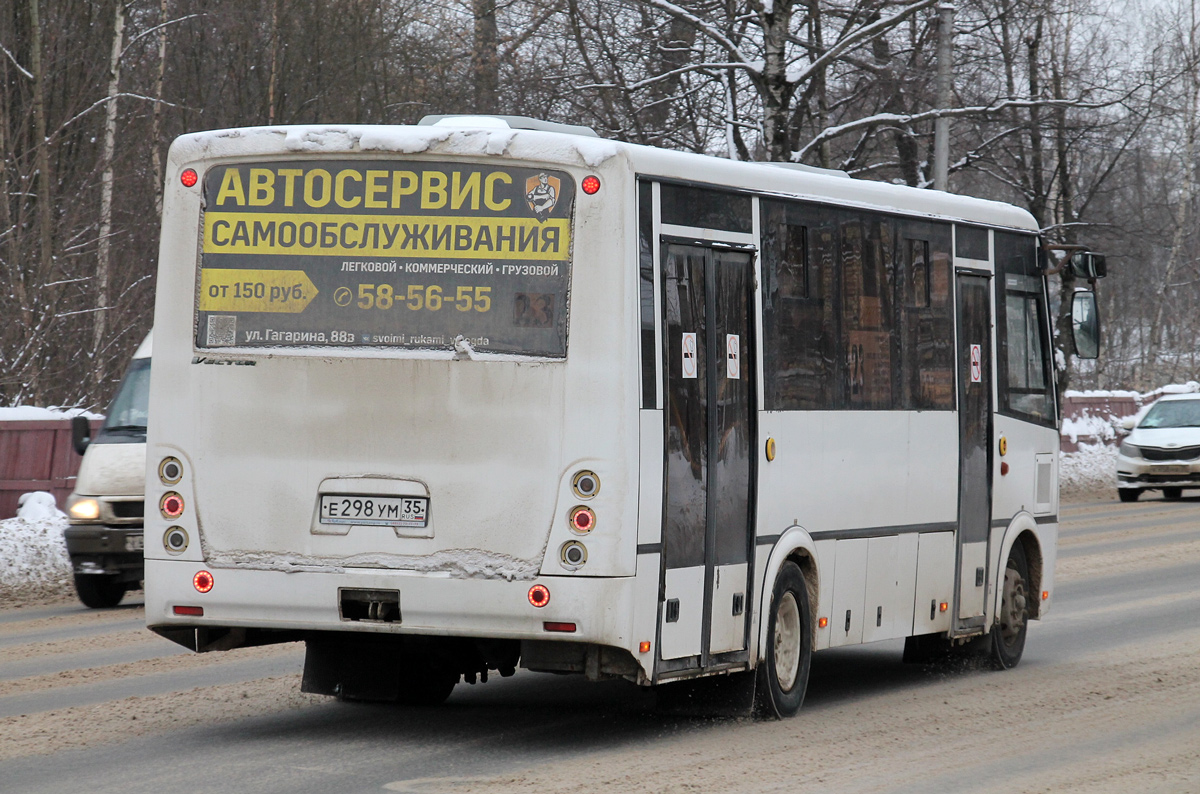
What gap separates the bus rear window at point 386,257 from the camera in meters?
8.19

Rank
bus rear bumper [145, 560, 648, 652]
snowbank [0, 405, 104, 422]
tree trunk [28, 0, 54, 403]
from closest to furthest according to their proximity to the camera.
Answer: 1. bus rear bumper [145, 560, 648, 652]
2. snowbank [0, 405, 104, 422]
3. tree trunk [28, 0, 54, 403]

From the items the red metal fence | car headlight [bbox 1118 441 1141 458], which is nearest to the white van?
the red metal fence

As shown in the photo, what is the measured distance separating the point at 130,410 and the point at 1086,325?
825cm

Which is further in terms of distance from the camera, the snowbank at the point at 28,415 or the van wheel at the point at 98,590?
the snowbank at the point at 28,415

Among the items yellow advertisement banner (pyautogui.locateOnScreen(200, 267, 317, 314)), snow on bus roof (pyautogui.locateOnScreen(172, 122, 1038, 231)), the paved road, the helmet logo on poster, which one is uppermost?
snow on bus roof (pyautogui.locateOnScreen(172, 122, 1038, 231))

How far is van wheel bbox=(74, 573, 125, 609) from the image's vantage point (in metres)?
15.3

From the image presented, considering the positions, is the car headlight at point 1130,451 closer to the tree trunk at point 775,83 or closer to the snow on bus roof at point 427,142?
the tree trunk at point 775,83

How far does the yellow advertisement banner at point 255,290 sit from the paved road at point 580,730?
6.63ft

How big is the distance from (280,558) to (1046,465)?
6.21 metres

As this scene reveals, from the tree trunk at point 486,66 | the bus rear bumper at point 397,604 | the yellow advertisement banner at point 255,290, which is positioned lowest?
the bus rear bumper at point 397,604

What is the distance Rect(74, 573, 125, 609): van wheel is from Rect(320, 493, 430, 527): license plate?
756cm

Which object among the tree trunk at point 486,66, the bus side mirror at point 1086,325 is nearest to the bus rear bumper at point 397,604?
the bus side mirror at point 1086,325

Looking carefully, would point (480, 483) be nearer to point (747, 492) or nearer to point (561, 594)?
point (561, 594)

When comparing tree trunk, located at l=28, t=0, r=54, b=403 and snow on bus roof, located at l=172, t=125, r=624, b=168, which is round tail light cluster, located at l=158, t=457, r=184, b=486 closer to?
snow on bus roof, located at l=172, t=125, r=624, b=168
